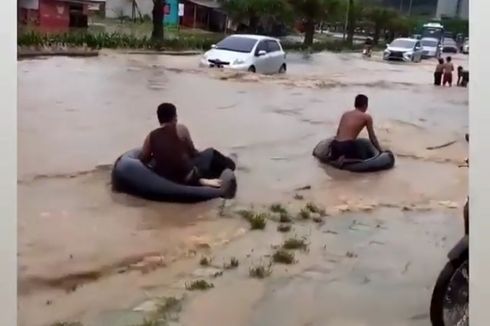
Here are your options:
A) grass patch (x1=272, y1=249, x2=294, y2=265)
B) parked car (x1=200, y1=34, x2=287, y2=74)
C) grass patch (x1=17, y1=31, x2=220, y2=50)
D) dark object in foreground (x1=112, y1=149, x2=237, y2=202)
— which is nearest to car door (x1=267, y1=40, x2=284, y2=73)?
parked car (x1=200, y1=34, x2=287, y2=74)

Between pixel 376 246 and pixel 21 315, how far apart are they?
798mm

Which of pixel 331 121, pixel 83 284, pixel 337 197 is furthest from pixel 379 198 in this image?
pixel 83 284

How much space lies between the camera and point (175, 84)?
1.84m

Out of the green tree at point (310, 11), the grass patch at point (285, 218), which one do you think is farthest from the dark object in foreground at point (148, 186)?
the green tree at point (310, 11)

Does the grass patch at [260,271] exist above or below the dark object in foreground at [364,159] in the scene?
below

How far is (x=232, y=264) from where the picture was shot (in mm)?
1701

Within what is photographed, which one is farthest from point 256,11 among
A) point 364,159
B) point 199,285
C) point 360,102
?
point 199,285

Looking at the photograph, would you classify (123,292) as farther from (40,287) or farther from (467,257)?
(467,257)

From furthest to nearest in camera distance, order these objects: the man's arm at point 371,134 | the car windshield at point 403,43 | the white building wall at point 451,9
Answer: the car windshield at point 403,43, the man's arm at point 371,134, the white building wall at point 451,9

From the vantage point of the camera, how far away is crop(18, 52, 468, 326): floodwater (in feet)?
5.49

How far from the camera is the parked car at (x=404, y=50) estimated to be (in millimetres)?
1930

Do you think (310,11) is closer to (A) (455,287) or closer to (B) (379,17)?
(B) (379,17)

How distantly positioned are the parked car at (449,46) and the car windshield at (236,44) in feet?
1.48

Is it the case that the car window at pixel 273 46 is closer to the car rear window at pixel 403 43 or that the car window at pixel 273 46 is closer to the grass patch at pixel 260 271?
the car rear window at pixel 403 43
